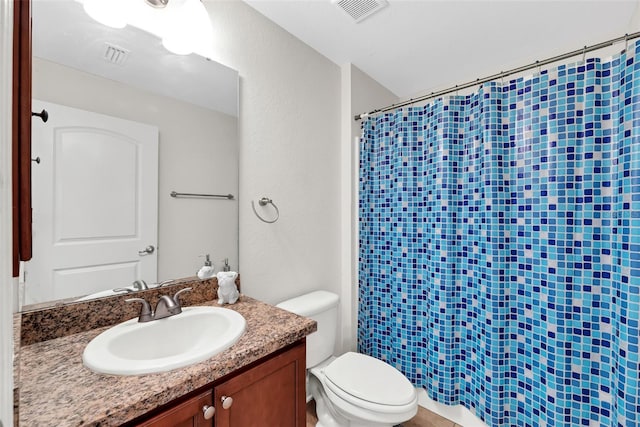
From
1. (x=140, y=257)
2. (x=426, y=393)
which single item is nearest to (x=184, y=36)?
(x=140, y=257)

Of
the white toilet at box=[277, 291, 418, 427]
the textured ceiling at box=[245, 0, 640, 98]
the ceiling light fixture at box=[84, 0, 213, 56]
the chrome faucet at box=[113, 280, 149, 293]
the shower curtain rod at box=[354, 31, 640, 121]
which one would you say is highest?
the textured ceiling at box=[245, 0, 640, 98]

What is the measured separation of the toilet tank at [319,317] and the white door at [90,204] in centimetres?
76

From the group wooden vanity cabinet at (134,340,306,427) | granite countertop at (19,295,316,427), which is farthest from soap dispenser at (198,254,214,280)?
wooden vanity cabinet at (134,340,306,427)

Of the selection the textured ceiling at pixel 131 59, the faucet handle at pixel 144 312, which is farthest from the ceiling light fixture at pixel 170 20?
the faucet handle at pixel 144 312

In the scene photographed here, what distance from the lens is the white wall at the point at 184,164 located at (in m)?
1.00

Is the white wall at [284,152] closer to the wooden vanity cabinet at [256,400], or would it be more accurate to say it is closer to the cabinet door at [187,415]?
the wooden vanity cabinet at [256,400]

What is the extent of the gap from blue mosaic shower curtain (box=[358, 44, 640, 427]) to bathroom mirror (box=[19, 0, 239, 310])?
1.09 meters

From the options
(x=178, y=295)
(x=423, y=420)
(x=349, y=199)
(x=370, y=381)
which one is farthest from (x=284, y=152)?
(x=423, y=420)

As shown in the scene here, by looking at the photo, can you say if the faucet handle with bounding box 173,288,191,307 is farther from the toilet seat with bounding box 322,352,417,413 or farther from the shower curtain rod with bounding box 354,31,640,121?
the shower curtain rod with bounding box 354,31,640,121

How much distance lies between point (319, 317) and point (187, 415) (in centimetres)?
96

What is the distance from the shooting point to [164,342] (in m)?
0.99

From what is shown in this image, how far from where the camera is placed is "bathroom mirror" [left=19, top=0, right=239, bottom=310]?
89cm

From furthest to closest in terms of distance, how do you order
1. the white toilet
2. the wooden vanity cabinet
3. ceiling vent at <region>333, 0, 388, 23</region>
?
ceiling vent at <region>333, 0, 388, 23</region> < the white toilet < the wooden vanity cabinet

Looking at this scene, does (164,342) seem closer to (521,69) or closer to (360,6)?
(360,6)
